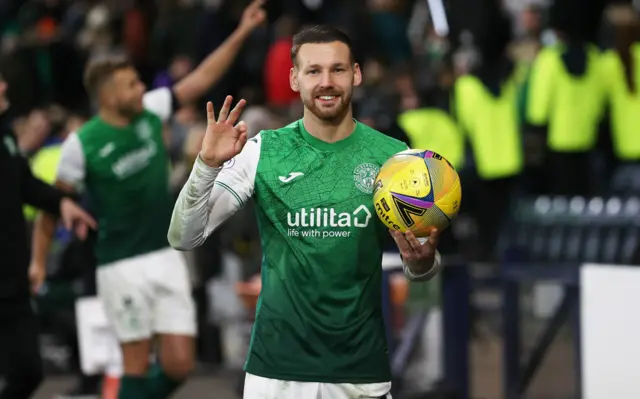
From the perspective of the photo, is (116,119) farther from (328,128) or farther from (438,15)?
(438,15)

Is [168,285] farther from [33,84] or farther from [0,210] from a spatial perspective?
[33,84]

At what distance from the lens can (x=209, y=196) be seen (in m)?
5.26

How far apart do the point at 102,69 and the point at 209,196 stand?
3.51 metres

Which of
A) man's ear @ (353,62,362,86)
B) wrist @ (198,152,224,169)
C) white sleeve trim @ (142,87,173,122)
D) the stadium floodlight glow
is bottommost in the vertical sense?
wrist @ (198,152,224,169)

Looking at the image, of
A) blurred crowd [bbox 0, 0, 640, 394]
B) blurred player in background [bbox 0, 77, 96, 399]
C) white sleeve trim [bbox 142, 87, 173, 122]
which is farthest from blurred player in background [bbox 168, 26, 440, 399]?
blurred crowd [bbox 0, 0, 640, 394]

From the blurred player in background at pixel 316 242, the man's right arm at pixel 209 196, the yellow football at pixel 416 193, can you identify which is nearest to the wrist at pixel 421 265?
the blurred player in background at pixel 316 242

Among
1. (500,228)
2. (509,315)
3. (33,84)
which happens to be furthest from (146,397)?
(33,84)

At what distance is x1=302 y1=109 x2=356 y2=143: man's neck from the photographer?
5.45 m

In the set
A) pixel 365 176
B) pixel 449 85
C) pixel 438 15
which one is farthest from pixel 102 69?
pixel 438 15

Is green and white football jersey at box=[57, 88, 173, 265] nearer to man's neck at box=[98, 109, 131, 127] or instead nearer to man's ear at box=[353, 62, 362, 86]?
man's neck at box=[98, 109, 131, 127]

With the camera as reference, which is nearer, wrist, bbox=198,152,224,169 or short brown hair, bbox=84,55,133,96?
wrist, bbox=198,152,224,169

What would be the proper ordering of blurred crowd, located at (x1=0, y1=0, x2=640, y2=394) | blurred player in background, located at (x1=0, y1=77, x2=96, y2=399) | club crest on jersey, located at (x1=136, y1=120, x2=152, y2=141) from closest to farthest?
blurred player in background, located at (x1=0, y1=77, x2=96, y2=399) < club crest on jersey, located at (x1=136, y1=120, x2=152, y2=141) < blurred crowd, located at (x1=0, y1=0, x2=640, y2=394)

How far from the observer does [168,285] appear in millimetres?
8516

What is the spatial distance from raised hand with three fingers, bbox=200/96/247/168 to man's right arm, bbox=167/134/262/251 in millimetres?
46
